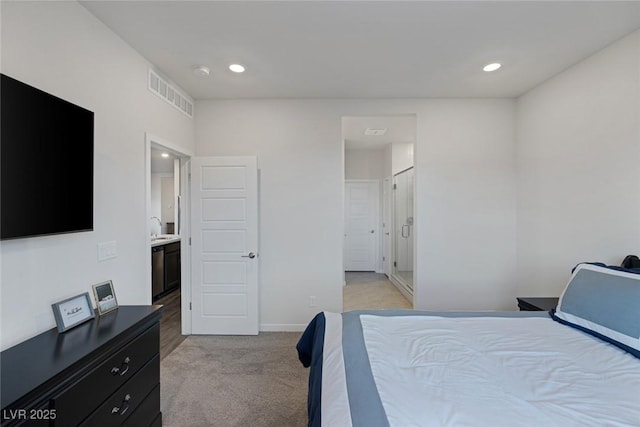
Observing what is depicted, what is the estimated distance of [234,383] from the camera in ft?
7.47

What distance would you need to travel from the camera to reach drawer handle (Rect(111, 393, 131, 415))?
4.50 ft

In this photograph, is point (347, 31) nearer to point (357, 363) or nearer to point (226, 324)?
point (357, 363)

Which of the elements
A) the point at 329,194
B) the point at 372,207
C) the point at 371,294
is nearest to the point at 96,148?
the point at 329,194

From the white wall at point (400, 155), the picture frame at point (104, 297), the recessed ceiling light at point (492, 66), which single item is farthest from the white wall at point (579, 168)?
the picture frame at point (104, 297)

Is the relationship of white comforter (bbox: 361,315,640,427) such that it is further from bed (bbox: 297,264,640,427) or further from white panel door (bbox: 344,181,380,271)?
white panel door (bbox: 344,181,380,271)

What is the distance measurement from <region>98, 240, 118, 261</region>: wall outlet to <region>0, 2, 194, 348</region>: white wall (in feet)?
0.11

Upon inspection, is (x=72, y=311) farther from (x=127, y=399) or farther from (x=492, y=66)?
(x=492, y=66)

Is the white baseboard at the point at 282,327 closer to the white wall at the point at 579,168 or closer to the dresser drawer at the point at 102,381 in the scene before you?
the dresser drawer at the point at 102,381

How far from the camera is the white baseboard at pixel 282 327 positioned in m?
3.29

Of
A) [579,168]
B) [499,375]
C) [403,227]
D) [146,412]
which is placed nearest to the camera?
[499,375]

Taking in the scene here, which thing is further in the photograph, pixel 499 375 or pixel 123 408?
pixel 123 408

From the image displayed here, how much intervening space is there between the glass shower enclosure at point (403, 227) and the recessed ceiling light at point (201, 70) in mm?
3457

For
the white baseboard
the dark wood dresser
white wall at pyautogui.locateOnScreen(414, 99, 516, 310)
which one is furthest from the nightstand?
the dark wood dresser

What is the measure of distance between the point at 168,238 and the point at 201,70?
11.1 feet
